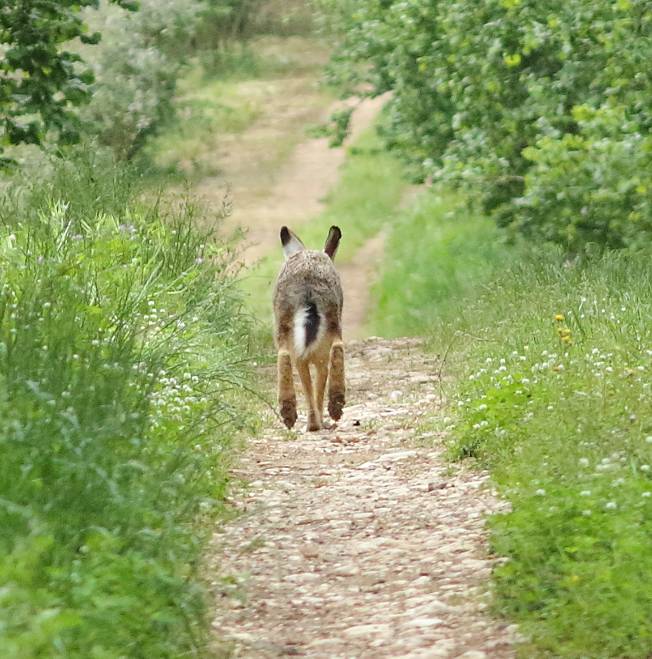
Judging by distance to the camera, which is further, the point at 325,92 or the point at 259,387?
the point at 325,92

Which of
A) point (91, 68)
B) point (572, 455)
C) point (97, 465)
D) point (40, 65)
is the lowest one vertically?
point (97, 465)

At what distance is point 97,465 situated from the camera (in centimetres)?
579

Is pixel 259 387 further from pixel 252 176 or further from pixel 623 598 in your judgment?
pixel 252 176

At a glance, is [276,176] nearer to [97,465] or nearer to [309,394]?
[309,394]

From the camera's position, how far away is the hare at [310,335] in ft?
34.9

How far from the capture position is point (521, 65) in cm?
1535

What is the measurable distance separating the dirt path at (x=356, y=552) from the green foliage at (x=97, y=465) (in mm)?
316

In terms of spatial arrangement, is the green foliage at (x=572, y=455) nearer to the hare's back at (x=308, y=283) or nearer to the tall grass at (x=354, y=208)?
the hare's back at (x=308, y=283)

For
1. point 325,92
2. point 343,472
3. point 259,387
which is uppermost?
point 325,92

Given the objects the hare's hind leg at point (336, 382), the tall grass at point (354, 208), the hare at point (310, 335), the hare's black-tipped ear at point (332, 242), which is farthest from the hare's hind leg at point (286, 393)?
the tall grass at point (354, 208)

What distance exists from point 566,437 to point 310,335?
3737mm

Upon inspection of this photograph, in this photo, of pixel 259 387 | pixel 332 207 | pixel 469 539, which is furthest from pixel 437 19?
pixel 332 207

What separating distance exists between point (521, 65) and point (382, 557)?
30.5ft

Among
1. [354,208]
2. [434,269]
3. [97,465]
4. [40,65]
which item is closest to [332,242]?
[40,65]
